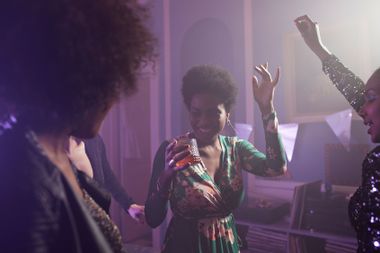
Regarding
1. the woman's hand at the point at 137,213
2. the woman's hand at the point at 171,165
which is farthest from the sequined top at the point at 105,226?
the woman's hand at the point at 137,213

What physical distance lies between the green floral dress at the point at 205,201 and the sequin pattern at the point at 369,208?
540mm

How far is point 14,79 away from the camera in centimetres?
75

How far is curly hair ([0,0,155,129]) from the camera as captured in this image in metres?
0.75

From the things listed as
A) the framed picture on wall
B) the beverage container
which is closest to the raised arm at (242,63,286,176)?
the beverage container

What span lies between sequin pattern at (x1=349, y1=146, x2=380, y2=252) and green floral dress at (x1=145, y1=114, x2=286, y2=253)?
21.3 inches

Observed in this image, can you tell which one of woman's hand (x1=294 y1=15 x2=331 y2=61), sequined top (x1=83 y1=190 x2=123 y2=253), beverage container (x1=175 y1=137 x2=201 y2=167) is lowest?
sequined top (x1=83 y1=190 x2=123 y2=253)

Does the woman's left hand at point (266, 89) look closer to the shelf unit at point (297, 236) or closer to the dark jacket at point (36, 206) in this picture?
the shelf unit at point (297, 236)

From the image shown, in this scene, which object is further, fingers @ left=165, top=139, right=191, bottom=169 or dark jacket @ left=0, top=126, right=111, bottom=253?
fingers @ left=165, top=139, right=191, bottom=169

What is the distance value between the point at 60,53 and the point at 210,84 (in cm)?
127

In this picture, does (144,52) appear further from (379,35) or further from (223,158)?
(379,35)

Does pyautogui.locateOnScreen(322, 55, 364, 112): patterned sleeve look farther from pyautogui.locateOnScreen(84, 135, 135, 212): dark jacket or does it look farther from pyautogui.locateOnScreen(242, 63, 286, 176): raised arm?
pyautogui.locateOnScreen(84, 135, 135, 212): dark jacket

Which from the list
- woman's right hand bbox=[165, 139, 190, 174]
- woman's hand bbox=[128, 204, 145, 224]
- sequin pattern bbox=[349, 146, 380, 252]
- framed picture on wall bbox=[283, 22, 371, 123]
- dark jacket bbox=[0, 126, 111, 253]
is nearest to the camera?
dark jacket bbox=[0, 126, 111, 253]

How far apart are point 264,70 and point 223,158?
0.52 m

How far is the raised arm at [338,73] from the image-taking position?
5.34ft
